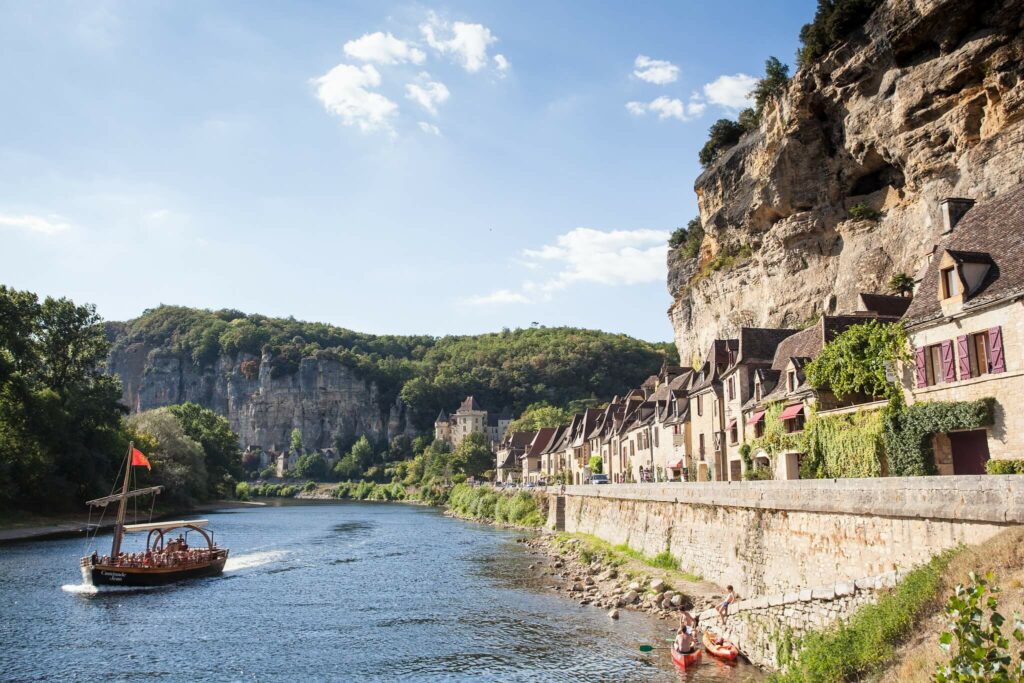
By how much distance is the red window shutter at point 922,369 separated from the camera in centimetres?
2267

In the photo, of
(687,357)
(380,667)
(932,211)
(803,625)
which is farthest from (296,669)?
(687,357)

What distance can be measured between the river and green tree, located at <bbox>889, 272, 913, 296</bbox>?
2533 centimetres

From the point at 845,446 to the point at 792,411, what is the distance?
5.63 meters

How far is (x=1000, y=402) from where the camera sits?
19891mm

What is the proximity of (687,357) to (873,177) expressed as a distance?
24681 mm

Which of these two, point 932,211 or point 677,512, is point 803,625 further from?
point 932,211

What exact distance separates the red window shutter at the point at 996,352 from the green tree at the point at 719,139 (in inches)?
2006

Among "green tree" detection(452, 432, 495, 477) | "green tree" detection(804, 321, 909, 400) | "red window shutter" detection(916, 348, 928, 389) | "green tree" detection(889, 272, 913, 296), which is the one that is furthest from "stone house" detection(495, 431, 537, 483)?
"red window shutter" detection(916, 348, 928, 389)

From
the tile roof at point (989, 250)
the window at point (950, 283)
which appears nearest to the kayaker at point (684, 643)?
the tile roof at point (989, 250)

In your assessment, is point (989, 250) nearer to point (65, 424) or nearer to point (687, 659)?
point (687, 659)

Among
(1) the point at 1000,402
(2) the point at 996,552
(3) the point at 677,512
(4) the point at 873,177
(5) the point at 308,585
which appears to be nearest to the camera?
(2) the point at 996,552

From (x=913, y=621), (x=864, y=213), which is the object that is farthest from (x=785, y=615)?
(x=864, y=213)

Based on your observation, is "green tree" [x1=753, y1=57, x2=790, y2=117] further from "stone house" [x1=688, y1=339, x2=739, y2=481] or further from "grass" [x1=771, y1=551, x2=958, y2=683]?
"grass" [x1=771, y1=551, x2=958, y2=683]

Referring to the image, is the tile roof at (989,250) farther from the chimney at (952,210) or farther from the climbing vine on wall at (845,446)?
the climbing vine on wall at (845,446)
